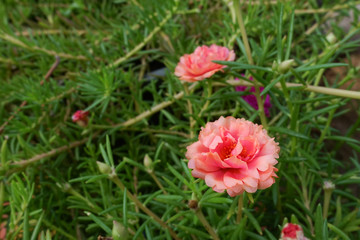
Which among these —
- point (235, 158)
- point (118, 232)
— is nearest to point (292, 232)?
point (235, 158)

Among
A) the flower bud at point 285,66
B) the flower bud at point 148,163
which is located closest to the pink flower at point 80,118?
the flower bud at point 148,163

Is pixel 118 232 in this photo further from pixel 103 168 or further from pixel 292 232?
pixel 292 232

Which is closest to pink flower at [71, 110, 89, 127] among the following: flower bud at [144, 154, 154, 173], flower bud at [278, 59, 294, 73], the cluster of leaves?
the cluster of leaves

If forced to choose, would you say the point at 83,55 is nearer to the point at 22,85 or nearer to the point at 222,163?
the point at 22,85

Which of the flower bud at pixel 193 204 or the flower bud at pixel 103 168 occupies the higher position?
the flower bud at pixel 103 168

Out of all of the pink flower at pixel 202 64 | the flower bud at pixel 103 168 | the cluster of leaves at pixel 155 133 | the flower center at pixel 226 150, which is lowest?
the cluster of leaves at pixel 155 133

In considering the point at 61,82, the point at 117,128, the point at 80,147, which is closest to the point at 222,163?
the point at 117,128

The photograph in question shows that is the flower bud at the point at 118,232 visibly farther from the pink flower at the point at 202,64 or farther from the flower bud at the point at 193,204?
the pink flower at the point at 202,64
